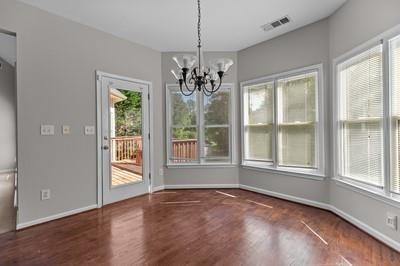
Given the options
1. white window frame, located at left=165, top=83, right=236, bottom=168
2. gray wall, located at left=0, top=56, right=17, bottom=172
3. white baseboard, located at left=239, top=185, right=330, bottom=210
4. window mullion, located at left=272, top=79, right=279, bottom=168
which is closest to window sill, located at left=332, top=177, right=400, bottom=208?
white baseboard, located at left=239, top=185, right=330, bottom=210

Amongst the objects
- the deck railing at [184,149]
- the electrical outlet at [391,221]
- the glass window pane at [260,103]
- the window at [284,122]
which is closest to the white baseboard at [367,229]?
the electrical outlet at [391,221]

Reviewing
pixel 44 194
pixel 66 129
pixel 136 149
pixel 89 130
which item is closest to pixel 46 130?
pixel 66 129

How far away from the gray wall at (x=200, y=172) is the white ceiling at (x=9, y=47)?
2473mm

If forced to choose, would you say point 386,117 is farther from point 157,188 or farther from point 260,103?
point 157,188

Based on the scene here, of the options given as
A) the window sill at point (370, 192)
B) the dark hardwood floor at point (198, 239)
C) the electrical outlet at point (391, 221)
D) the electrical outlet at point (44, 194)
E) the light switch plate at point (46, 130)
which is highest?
the light switch plate at point (46, 130)

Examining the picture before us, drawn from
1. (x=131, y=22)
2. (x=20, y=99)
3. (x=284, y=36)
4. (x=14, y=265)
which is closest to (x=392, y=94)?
(x=284, y=36)

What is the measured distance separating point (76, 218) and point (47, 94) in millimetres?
1789

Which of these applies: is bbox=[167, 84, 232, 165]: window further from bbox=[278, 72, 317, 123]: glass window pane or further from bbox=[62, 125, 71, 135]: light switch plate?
bbox=[62, 125, 71, 135]: light switch plate

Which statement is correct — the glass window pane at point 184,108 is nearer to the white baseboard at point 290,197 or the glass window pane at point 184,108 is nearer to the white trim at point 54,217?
the white baseboard at point 290,197

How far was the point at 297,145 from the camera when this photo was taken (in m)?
3.90

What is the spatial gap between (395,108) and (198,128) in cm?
322

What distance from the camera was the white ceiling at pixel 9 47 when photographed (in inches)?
115

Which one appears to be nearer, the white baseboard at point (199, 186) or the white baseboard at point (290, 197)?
the white baseboard at point (290, 197)

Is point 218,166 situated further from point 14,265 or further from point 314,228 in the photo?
point 14,265
